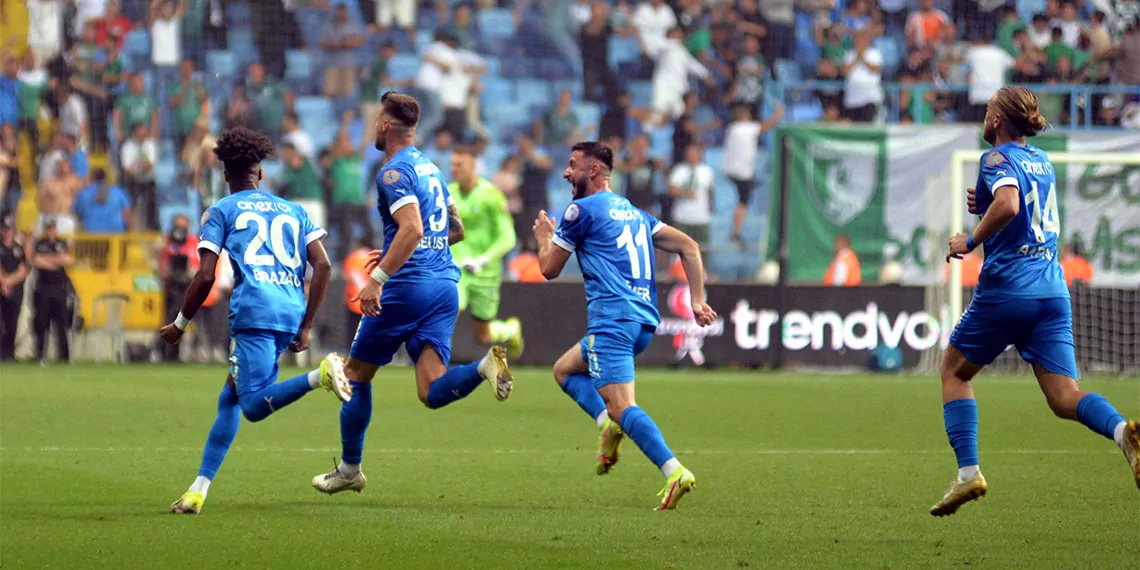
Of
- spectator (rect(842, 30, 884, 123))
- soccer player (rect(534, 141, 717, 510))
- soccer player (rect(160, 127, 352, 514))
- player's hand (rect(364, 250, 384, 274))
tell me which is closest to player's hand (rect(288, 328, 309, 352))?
soccer player (rect(160, 127, 352, 514))

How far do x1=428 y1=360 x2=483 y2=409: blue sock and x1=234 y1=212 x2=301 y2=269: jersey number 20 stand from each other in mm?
959

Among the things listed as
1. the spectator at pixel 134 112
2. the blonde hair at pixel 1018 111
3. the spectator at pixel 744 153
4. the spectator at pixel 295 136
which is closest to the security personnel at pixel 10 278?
the spectator at pixel 134 112

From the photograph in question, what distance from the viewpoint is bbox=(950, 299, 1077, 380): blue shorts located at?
7.16 metres

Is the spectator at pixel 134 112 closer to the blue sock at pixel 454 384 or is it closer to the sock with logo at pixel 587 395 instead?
the sock with logo at pixel 587 395

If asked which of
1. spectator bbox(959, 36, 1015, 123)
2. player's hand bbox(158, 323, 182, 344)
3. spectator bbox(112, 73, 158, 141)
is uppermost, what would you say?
spectator bbox(959, 36, 1015, 123)

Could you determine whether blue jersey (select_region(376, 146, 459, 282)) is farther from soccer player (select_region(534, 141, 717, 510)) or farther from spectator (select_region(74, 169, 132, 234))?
spectator (select_region(74, 169, 132, 234))

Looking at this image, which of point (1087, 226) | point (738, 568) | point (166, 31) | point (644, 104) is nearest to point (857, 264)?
point (1087, 226)

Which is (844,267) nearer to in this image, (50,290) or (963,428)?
(50,290)

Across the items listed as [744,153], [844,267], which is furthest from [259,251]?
[744,153]

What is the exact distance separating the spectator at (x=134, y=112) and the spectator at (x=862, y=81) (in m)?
10.2

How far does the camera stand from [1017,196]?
22.9ft

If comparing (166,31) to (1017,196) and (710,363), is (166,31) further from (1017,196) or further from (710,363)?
(1017,196)

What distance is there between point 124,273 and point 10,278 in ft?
5.16

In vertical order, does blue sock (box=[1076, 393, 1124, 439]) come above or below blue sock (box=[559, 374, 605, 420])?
above
